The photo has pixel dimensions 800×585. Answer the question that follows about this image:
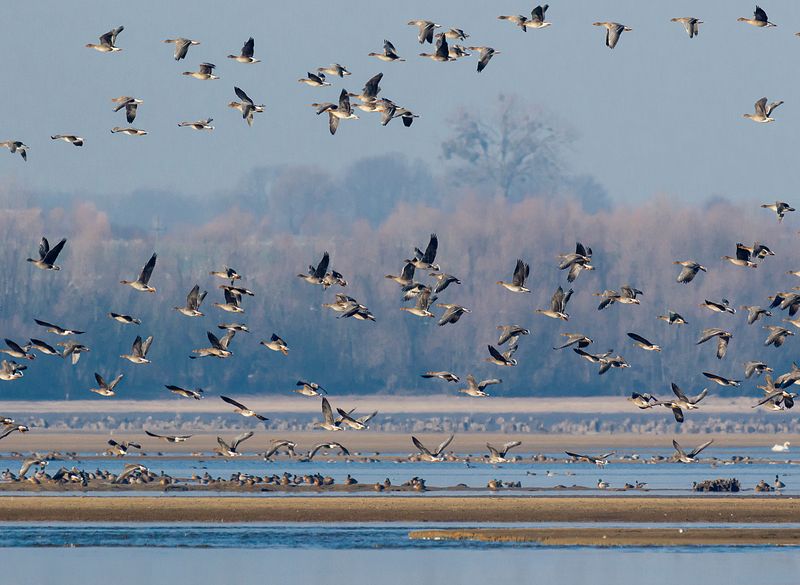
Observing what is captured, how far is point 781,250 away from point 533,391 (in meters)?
19.4

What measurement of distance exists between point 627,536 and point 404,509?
8.22m

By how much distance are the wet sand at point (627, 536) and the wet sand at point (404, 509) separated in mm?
2545

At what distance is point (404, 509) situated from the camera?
5566 centimetres

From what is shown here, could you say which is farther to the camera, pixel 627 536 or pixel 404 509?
pixel 404 509

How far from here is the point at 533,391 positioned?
122 meters

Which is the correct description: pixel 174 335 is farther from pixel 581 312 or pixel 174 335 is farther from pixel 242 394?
pixel 581 312

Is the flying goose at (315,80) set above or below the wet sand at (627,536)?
above

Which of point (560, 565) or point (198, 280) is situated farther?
point (198, 280)

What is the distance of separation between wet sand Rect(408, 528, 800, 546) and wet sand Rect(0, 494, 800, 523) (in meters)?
2.54

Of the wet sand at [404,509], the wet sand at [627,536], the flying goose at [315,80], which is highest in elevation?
the flying goose at [315,80]

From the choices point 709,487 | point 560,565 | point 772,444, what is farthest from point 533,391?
point 560,565

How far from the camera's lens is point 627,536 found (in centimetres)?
4931

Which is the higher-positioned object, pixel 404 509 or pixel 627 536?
pixel 627 536

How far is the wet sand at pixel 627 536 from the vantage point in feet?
159
